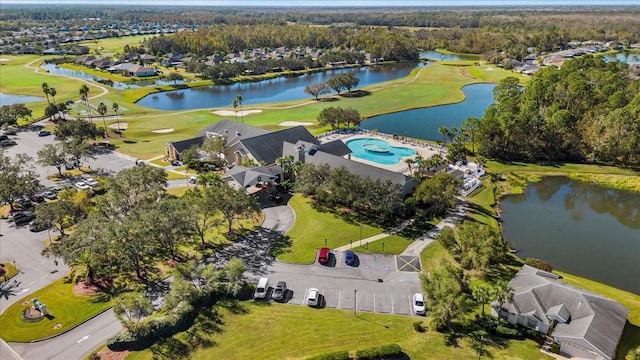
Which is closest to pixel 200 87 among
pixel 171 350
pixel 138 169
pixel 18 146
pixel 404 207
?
pixel 18 146

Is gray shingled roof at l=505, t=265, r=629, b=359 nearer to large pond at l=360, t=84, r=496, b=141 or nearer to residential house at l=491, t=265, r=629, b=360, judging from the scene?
residential house at l=491, t=265, r=629, b=360

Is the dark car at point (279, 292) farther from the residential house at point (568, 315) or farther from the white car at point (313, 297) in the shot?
the residential house at point (568, 315)

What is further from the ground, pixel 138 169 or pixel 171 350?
pixel 138 169

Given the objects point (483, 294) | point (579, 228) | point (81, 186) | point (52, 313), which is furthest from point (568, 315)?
point (81, 186)

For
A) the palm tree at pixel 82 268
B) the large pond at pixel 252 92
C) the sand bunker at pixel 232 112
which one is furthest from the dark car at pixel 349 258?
the large pond at pixel 252 92

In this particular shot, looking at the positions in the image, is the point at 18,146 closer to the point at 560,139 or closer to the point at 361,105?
the point at 361,105

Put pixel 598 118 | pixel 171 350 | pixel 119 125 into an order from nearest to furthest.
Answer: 1. pixel 171 350
2. pixel 598 118
3. pixel 119 125
